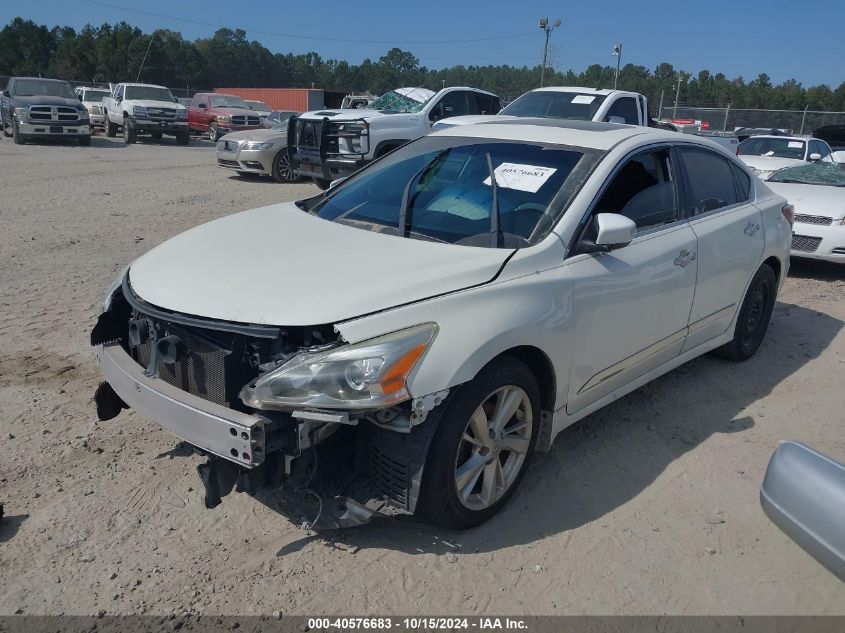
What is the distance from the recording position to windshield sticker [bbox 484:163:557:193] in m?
3.67

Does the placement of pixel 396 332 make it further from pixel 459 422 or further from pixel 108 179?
pixel 108 179

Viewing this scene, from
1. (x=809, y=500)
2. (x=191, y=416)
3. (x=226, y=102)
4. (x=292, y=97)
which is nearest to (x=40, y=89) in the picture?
(x=226, y=102)

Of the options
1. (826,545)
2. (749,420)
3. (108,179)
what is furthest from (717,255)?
(108,179)

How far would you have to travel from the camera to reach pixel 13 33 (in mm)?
66375

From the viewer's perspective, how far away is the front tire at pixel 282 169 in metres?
14.2

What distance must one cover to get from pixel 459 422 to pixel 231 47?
342 feet

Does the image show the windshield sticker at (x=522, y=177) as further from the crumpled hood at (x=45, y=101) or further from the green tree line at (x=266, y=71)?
the green tree line at (x=266, y=71)

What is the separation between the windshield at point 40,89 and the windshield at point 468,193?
20176 mm

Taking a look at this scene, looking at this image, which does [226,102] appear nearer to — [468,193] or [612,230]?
[468,193]

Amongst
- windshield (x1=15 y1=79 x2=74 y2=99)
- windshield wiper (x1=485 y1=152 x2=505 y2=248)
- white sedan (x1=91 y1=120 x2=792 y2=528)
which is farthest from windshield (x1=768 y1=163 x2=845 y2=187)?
windshield (x1=15 y1=79 x2=74 y2=99)

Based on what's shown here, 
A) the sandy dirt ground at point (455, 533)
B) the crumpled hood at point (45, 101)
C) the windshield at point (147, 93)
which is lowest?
the sandy dirt ground at point (455, 533)

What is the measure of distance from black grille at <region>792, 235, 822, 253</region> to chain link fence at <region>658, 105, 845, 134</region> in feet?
92.5

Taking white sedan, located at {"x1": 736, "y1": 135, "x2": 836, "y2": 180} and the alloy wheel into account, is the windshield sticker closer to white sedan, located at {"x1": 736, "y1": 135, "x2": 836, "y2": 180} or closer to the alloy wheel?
the alloy wheel

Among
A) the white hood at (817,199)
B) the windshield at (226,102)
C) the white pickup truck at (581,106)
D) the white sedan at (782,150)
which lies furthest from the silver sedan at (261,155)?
the windshield at (226,102)
